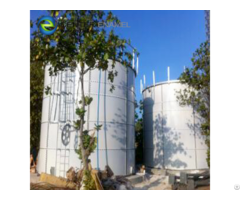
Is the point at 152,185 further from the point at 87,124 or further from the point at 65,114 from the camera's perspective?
the point at 65,114

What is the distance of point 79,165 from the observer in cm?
1114

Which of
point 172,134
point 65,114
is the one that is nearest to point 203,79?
point 172,134

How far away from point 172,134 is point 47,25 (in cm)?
1210

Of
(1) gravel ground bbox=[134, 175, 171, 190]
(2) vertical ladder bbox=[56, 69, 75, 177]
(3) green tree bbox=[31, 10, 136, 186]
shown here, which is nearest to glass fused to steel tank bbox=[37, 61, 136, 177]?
(2) vertical ladder bbox=[56, 69, 75, 177]

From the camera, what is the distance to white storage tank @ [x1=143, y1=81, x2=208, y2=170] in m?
15.5

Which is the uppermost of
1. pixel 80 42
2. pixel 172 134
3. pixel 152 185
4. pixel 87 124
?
pixel 80 42

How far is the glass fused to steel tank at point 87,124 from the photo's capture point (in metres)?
11.4

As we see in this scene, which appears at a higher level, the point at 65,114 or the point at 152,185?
the point at 65,114

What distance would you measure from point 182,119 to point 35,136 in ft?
36.2

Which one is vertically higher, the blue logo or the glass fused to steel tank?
the blue logo

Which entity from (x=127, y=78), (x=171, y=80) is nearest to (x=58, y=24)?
(x=127, y=78)

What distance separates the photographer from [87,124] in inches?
455

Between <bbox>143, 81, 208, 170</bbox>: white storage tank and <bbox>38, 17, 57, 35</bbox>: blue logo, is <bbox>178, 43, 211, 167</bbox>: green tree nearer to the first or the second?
<bbox>143, 81, 208, 170</bbox>: white storage tank

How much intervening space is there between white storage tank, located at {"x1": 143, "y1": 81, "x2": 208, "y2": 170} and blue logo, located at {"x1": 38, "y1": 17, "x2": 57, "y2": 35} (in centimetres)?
1134
